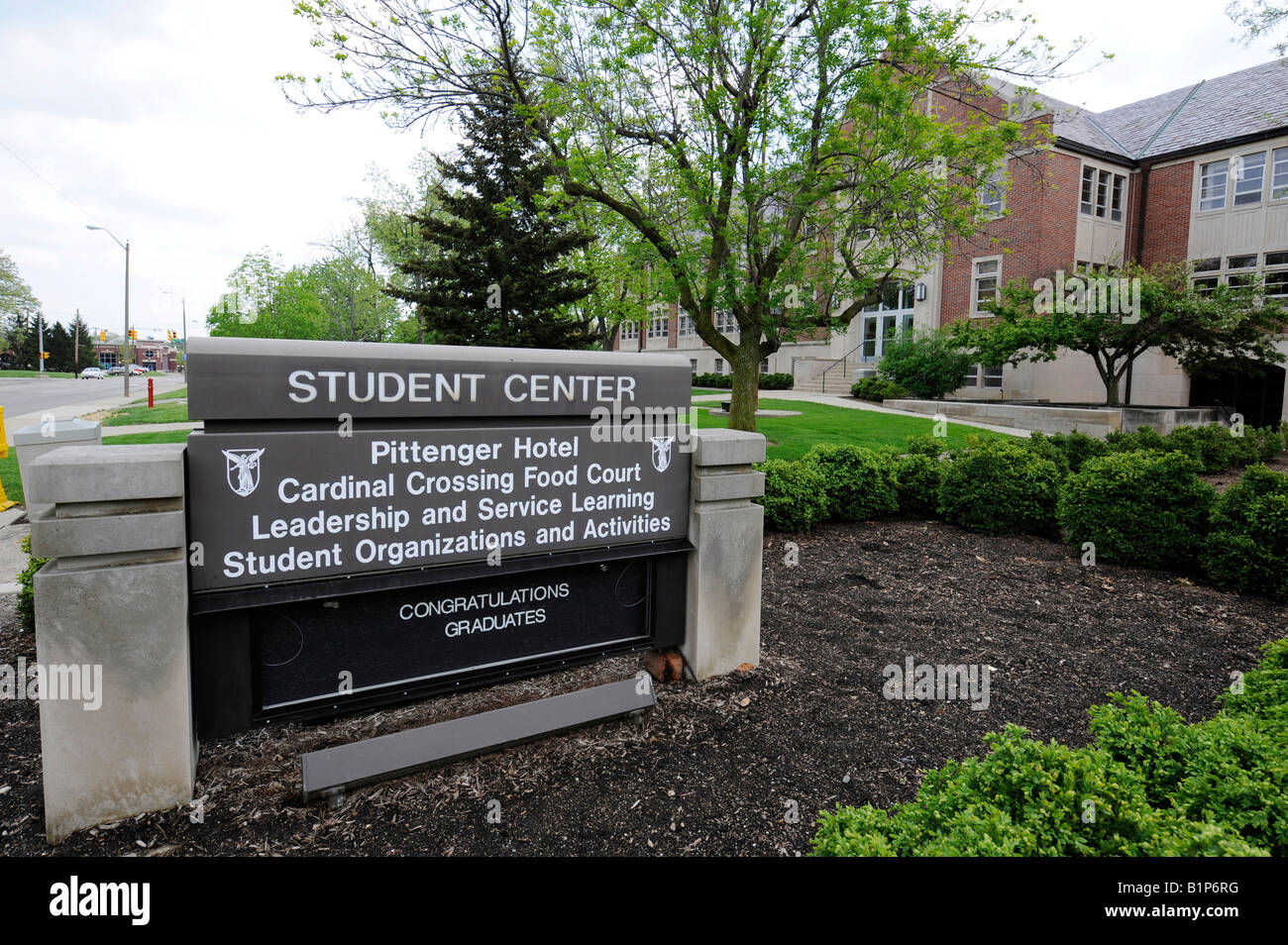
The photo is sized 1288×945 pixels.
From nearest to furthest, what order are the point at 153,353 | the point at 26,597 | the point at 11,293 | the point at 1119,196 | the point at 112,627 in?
1. the point at 112,627
2. the point at 26,597
3. the point at 1119,196
4. the point at 11,293
5. the point at 153,353

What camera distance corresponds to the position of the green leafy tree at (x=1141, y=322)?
18.5 metres

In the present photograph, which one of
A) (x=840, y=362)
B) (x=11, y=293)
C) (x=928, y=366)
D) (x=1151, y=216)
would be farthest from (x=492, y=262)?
(x=11, y=293)

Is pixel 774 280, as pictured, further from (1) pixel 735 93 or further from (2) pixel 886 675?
(2) pixel 886 675

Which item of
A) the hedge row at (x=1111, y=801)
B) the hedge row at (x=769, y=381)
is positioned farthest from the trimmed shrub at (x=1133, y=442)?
the hedge row at (x=769, y=381)

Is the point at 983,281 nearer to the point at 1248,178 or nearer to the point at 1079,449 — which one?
the point at 1248,178

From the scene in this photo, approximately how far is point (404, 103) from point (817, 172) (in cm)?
643

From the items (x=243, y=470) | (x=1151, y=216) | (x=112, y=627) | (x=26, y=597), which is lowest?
(x=26, y=597)

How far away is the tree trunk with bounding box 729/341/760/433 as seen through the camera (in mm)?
12748

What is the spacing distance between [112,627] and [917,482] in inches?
340

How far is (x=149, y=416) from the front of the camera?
2141 centimetres

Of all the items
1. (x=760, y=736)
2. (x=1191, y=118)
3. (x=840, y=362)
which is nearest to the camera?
(x=760, y=736)

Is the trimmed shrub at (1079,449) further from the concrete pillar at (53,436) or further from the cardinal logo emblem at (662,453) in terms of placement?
the concrete pillar at (53,436)

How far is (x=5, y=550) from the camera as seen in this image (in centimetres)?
795

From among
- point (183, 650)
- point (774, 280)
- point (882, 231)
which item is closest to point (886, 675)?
point (183, 650)
